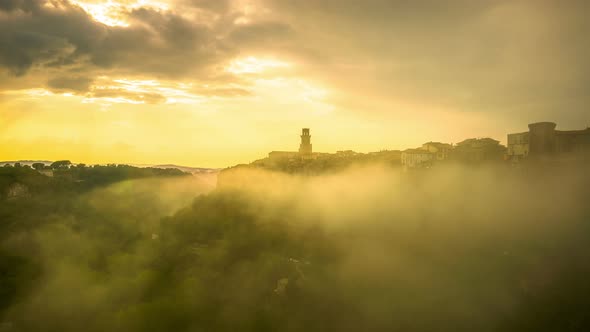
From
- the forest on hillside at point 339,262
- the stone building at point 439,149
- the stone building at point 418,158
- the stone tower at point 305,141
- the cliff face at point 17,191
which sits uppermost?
the stone tower at point 305,141

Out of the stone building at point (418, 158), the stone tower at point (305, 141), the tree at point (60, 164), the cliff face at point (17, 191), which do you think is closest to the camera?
the stone building at point (418, 158)

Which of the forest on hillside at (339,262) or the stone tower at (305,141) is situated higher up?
the stone tower at (305,141)

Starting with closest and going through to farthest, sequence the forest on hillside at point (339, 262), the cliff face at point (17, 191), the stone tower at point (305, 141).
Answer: the forest on hillside at point (339, 262)
the cliff face at point (17, 191)
the stone tower at point (305, 141)

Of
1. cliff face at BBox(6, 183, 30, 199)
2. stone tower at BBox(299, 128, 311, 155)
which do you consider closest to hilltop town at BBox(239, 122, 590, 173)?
stone tower at BBox(299, 128, 311, 155)

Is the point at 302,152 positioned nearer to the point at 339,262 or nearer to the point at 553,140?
the point at 339,262

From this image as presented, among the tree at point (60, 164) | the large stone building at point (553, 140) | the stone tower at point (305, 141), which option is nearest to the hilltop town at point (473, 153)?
the large stone building at point (553, 140)

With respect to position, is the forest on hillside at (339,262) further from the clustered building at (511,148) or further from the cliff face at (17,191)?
the cliff face at (17,191)

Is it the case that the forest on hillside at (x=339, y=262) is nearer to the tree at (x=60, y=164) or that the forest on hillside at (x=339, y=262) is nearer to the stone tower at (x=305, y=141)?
the stone tower at (x=305, y=141)

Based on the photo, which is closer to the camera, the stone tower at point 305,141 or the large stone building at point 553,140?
the large stone building at point 553,140

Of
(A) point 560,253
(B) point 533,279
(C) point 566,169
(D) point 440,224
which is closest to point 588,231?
(A) point 560,253
